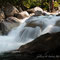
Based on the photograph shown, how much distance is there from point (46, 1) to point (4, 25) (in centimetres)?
1286

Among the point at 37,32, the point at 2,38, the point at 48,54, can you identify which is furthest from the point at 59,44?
the point at 2,38

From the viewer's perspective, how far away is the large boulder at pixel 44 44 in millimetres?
8077

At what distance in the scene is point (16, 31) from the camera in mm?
14836

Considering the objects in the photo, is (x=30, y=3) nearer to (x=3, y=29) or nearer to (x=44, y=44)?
(x=3, y=29)

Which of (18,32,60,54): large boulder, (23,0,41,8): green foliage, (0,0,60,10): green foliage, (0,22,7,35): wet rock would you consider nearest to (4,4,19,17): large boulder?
(0,0,60,10): green foliage

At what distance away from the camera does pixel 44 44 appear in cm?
828

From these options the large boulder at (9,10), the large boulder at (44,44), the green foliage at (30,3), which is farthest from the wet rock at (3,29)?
the green foliage at (30,3)

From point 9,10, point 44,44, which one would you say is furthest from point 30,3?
point 44,44

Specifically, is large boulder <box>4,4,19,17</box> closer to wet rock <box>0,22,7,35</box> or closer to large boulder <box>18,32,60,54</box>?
wet rock <box>0,22,7,35</box>

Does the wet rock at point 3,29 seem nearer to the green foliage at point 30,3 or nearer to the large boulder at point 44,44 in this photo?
the large boulder at point 44,44

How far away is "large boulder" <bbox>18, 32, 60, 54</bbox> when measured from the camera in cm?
808

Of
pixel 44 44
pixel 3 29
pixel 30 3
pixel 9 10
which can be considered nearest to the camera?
pixel 44 44

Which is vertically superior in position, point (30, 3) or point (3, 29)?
point (30, 3)

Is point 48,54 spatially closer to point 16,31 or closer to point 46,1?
point 16,31
